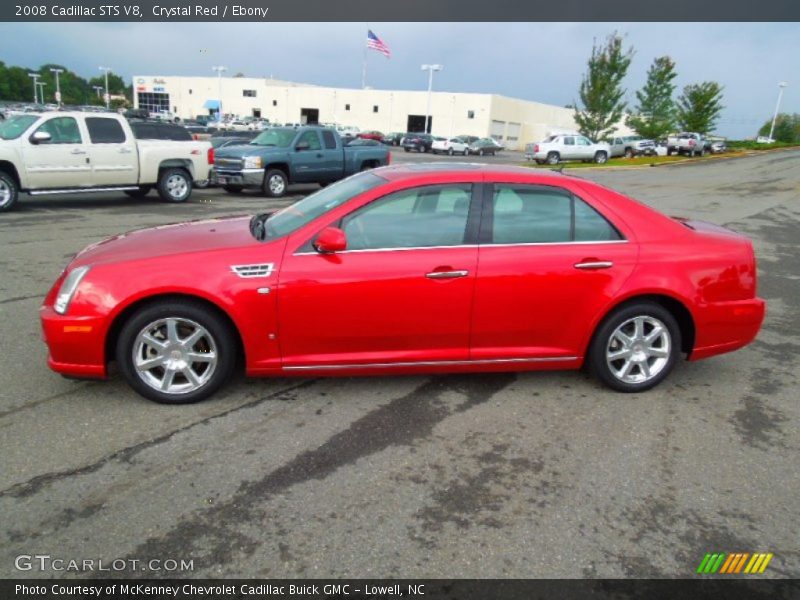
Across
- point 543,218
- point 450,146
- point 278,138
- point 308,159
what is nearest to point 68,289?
point 543,218


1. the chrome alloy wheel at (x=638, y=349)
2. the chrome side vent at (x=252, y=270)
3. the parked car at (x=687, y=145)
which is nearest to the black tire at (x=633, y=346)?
the chrome alloy wheel at (x=638, y=349)

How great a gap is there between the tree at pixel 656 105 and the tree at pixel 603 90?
11.2 metres

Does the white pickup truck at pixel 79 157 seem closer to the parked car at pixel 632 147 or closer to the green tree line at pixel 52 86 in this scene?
the parked car at pixel 632 147

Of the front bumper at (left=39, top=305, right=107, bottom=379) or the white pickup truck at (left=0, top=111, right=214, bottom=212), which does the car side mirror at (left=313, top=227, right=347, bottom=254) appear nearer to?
the front bumper at (left=39, top=305, right=107, bottom=379)

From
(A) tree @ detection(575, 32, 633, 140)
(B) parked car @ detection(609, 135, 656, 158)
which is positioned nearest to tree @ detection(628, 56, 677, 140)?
(B) parked car @ detection(609, 135, 656, 158)

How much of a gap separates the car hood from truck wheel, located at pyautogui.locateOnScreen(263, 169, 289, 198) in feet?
36.4

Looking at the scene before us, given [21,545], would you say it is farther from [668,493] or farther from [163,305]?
[668,493]

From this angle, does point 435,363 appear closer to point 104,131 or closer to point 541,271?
point 541,271

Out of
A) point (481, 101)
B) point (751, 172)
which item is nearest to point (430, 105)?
point (481, 101)

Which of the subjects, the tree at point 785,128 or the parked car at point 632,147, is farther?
the tree at point 785,128

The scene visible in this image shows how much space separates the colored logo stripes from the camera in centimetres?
261

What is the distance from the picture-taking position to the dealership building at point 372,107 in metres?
70.7

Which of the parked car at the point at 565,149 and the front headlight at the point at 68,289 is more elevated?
the parked car at the point at 565,149

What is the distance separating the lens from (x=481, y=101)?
226ft
